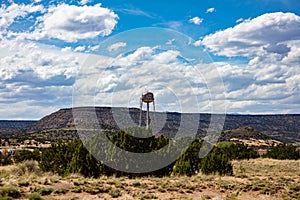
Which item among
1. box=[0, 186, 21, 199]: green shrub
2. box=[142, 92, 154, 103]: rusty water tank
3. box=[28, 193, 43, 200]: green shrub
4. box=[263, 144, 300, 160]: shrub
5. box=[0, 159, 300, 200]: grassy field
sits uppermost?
box=[142, 92, 154, 103]: rusty water tank

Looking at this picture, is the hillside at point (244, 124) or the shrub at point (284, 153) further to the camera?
the hillside at point (244, 124)

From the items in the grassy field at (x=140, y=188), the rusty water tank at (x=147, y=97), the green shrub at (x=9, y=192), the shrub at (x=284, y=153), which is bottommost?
the shrub at (x=284, y=153)

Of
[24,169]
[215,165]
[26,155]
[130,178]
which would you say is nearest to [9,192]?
[24,169]

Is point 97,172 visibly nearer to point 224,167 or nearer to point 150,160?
point 150,160

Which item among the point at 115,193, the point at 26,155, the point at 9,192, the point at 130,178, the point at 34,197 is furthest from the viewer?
the point at 26,155

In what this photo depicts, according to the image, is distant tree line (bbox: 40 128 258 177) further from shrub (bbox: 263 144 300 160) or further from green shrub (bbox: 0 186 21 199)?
shrub (bbox: 263 144 300 160)

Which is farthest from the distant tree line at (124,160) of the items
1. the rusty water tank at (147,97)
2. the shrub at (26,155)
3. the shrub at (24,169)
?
the shrub at (26,155)

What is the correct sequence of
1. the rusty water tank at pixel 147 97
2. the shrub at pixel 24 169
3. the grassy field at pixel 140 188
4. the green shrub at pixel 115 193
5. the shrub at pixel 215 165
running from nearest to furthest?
the grassy field at pixel 140 188 < the green shrub at pixel 115 193 < the shrub at pixel 24 169 < the shrub at pixel 215 165 < the rusty water tank at pixel 147 97

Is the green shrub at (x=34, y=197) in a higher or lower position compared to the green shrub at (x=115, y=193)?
higher

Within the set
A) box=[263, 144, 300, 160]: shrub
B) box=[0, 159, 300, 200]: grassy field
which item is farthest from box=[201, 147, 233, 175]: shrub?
box=[263, 144, 300, 160]: shrub

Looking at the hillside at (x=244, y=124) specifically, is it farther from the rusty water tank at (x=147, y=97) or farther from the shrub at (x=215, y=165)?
the shrub at (x=215, y=165)

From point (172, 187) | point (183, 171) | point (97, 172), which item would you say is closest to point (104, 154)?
point (97, 172)

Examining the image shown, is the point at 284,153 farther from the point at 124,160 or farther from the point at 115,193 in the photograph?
the point at 115,193

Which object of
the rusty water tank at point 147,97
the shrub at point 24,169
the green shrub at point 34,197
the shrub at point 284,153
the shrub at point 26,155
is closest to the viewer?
the green shrub at point 34,197
